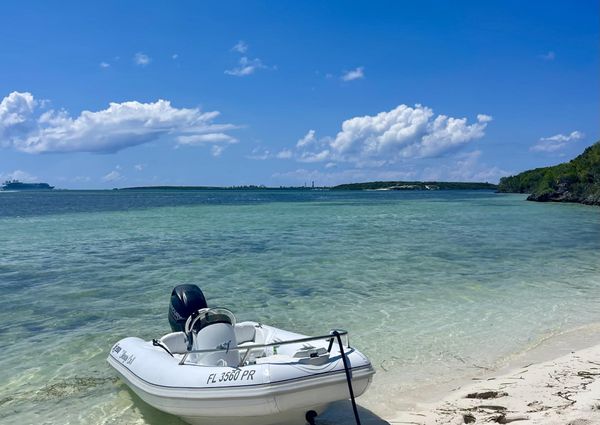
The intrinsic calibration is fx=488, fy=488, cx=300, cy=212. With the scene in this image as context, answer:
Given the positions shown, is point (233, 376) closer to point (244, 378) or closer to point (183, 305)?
point (244, 378)

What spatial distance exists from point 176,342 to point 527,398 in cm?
423

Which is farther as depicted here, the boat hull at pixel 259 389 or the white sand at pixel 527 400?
the white sand at pixel 527 400

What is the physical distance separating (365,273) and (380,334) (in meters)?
5.96

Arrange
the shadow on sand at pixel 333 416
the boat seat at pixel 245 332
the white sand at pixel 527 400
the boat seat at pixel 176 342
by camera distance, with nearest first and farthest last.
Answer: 1. the white sand at pixel 527 400
2. the shadow on sand at pixel 333 416
3. the boat seat at pixel 176 342
4. the boat seat at pixel 245 332

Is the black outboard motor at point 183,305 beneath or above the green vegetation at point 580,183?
beneath

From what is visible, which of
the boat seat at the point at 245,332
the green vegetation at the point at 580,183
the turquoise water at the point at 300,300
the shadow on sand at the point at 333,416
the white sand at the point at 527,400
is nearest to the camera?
the white sand at the point at 527,400

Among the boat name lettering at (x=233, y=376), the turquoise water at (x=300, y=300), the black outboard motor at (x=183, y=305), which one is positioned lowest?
the turquoise water at (x=300, y=300)

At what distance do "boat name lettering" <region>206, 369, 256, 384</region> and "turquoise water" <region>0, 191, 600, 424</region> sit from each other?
3.87 feet

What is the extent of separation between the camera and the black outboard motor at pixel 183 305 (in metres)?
Result: 6.66

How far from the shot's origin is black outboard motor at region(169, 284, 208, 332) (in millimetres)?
6664

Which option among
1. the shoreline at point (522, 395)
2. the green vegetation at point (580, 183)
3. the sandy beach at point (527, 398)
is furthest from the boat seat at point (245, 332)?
the green vegetation at point (580, 183)

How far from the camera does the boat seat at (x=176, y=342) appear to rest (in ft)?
20.7

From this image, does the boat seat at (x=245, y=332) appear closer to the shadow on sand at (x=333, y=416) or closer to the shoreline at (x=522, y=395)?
the shadow on sand at (x=333, y=416)

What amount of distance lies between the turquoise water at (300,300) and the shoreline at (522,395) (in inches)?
14.1
